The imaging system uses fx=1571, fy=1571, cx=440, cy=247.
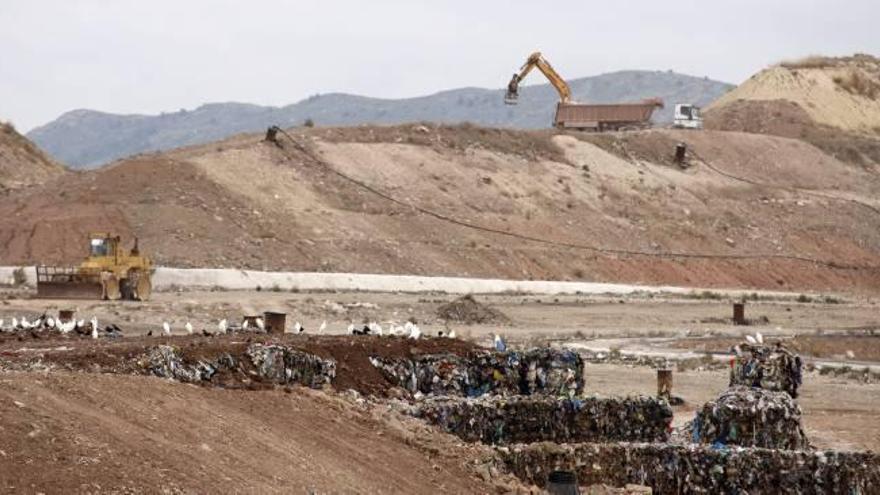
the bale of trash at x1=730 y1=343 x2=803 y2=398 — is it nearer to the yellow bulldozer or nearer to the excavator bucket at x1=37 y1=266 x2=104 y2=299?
the yellow bulldozer

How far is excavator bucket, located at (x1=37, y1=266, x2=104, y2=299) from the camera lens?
148ft

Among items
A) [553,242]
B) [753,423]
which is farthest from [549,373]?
[553,242]

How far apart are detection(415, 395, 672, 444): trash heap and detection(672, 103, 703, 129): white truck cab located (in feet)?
282

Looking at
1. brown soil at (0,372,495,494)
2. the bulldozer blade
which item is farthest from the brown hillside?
brown soil at (0,372,495,494)

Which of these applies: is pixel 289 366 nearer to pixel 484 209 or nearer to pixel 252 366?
pixel 252 366

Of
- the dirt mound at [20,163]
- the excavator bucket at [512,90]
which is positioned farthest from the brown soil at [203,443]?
the excavator bucket at [512,90]

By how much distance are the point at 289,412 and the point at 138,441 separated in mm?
3896

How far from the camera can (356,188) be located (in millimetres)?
75250

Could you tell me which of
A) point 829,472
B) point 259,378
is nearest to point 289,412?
point 259,378

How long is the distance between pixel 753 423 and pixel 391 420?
4696 millimetres

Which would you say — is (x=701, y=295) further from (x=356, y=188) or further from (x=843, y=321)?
(x=356, y=188)

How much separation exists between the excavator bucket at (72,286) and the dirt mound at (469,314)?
999 centimetres

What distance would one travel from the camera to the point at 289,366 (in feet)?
61.4

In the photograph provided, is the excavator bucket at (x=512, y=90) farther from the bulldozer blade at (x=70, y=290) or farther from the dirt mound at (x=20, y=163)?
the bulldozer blade at (x=70, y=290)
